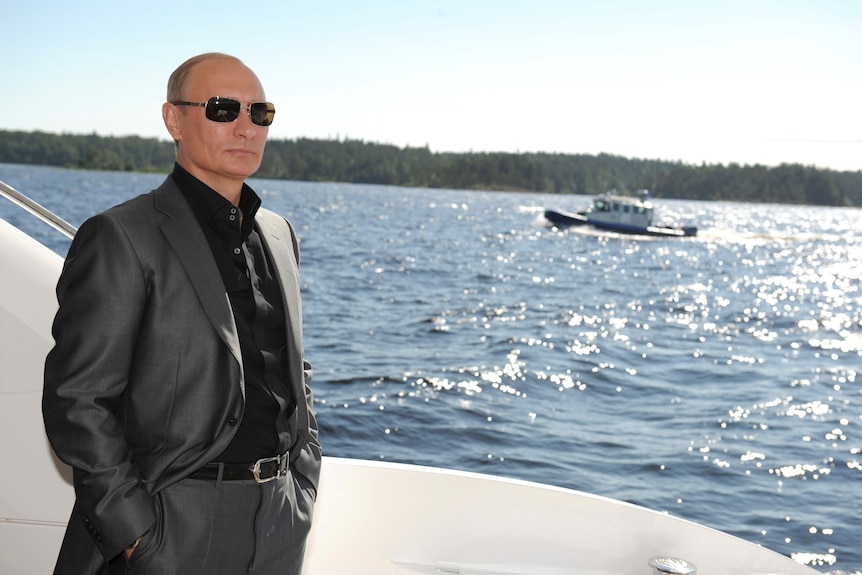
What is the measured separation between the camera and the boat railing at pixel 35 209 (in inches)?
86.5

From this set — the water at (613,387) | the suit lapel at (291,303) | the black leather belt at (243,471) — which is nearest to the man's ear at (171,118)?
the suit lapel at (291,303)

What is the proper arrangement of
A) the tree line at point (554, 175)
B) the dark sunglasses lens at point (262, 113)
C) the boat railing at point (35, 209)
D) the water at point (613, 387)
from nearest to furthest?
the dark sunglasses lens at point (262, 113), the boat railing at point (35, 209), the water at point (613, 387), the tree line at point (554, 175)

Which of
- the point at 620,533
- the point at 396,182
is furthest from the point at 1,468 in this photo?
the point at 396,182

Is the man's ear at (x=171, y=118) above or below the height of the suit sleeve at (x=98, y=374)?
above

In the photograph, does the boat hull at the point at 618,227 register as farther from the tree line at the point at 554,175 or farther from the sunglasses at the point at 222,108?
the tree line at the point at 554,175

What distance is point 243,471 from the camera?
1614mm

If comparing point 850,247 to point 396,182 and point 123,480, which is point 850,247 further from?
point 396,182

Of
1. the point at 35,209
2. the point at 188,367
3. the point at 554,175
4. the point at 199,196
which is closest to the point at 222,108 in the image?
the point at 199,196

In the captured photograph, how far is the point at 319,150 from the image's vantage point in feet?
399

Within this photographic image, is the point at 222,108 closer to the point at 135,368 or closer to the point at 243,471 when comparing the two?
the point at 135,368

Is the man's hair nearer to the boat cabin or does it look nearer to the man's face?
the man's face

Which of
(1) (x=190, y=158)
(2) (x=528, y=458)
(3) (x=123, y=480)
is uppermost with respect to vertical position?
(1) (x=190, y=158)

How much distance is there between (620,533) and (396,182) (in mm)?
139372

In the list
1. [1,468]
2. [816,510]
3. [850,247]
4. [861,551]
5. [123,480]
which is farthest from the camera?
[850,247]
